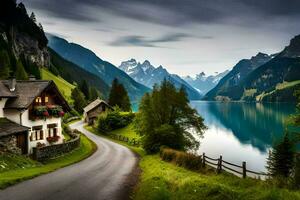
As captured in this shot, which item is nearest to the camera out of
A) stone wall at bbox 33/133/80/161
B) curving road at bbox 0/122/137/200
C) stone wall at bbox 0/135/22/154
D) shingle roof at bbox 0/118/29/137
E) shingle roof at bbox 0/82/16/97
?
curving road at bbox 0/122/137/200

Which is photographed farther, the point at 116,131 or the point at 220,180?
the point at 116,131

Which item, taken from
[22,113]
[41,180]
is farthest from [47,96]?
[41,180]

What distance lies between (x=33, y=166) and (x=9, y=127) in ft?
25.4

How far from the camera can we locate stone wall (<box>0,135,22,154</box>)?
37.1 metres

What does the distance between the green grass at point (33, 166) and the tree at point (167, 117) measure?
9.10 meters

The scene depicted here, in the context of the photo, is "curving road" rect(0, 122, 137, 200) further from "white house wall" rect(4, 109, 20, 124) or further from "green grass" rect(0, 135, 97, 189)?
"white house wall" rect(4, 109, 20, 124)

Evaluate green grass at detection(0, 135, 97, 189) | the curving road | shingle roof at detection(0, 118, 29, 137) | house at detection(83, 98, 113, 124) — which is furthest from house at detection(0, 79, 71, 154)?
house at detection(83, 98, 113, 124)

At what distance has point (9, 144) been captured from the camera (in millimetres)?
40062

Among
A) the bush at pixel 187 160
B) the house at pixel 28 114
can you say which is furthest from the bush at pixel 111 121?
the bush at pixel 187 160

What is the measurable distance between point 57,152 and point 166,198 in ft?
108

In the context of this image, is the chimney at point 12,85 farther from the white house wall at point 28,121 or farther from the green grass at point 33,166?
the green grass at point 33,166

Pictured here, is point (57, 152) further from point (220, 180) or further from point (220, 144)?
point (220, 144)

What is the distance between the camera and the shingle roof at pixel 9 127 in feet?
130

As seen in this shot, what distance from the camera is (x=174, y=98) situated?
54000mm
